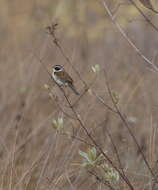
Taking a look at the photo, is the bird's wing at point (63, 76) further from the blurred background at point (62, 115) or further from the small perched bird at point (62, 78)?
the blurred background at point (62, 115)

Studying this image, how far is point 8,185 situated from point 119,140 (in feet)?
5.49

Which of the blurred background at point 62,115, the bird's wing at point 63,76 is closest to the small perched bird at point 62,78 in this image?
the bird's wing at point 63,76

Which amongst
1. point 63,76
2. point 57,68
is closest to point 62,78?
point 63,76

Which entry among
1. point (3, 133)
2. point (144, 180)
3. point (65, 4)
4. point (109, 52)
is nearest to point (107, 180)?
point (144, 180)

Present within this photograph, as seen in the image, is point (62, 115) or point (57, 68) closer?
point (62, 115)

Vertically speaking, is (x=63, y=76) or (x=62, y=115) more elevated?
(x=63, y=76)

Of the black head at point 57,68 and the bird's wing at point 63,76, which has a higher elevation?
the black head at point 57,68

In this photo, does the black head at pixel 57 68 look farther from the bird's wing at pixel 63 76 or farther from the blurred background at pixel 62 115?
the blurred background at pixel 62 115

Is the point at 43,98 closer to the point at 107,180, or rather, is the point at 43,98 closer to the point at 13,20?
the point at 107,180

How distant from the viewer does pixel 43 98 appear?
190 inches

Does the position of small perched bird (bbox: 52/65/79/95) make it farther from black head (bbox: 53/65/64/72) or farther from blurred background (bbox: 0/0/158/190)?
blurred background (bbox: 0/0/158/190)

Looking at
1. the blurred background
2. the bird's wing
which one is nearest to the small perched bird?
the bird's wing

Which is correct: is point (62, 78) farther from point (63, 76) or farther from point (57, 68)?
point (57, 68)

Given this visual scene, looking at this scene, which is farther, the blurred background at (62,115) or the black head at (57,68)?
the black head at (57,68)
